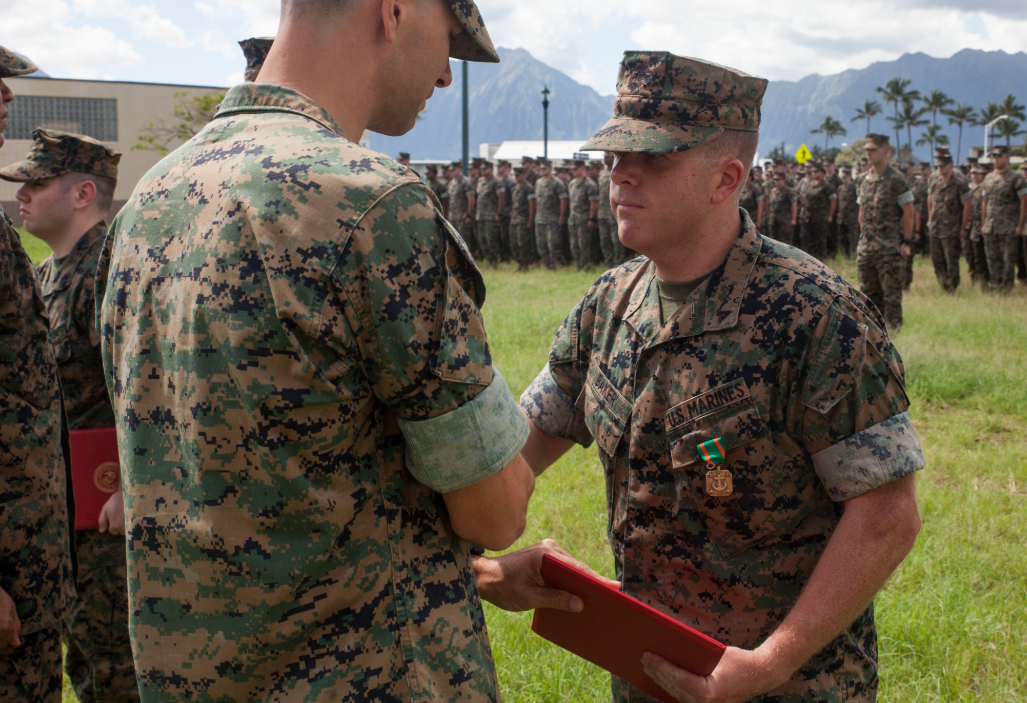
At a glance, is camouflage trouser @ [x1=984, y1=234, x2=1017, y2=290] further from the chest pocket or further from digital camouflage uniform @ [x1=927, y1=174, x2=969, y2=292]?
the chest pocket

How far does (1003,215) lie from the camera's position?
12.0m

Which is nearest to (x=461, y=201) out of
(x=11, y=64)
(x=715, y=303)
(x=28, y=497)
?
(x=11, y=64)

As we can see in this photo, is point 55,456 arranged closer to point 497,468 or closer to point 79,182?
point 79,182

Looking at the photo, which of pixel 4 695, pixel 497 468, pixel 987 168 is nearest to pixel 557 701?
pixel 4 695

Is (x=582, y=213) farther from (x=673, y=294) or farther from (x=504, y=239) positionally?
(x=673, y=294)

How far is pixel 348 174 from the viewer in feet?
3.68

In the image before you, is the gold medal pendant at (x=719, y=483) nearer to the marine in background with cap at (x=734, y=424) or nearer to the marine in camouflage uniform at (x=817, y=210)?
the marine in background with cap at (x=734, y=424)

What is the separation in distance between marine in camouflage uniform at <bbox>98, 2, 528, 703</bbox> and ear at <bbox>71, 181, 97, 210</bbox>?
246 centimetres

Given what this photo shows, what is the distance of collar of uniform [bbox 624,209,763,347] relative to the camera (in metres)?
1.76

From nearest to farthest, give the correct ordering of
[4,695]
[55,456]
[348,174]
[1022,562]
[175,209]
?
[348,174] < [175,209] < [4,695] < [55,456] < [1022,562]

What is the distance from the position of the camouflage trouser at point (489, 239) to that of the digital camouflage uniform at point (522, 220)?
0.45 metres

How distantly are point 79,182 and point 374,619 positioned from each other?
3.00 metres

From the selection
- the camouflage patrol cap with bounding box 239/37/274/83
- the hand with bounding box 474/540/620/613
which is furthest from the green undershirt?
the camouflage patrol cap with bounding box 239/37/274/83

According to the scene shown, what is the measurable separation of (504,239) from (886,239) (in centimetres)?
1097
